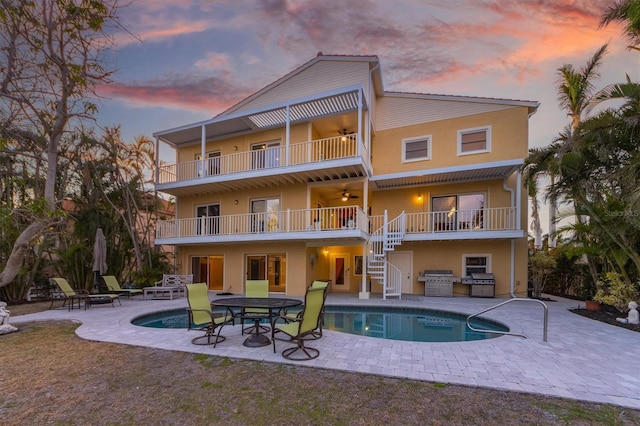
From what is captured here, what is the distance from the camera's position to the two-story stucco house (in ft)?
40.0

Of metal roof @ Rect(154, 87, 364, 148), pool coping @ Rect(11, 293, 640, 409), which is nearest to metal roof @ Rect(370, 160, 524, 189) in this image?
metal roof @ Rect(154, 87, 364, 148)

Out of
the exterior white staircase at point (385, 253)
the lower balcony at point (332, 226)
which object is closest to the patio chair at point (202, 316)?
the lower balcony at point (332, 226)

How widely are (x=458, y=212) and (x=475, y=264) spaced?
94.9 inches

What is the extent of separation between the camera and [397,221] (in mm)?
13227

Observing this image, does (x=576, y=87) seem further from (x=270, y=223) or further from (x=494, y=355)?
(x=270, y=223)

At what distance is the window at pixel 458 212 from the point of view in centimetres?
1249

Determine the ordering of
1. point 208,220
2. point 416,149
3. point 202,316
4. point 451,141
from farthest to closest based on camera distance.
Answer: point 208,220 < point 416,149 < point 451,141 < point 202,316

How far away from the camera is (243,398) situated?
11.6 ft

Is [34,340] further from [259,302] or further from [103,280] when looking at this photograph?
[103,280]

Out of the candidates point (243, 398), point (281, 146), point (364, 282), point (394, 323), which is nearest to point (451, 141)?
point (364, 282)

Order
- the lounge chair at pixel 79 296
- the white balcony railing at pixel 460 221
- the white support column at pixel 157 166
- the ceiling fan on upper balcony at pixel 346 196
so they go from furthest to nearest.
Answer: the white support column at pixel 157 166
the ceiling fan on upper balcony at pixel 346 196
the white balcony railing at pixel 460 221
the lounge chair at pixel 79 296

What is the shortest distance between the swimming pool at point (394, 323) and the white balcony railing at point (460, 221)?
4.22 m

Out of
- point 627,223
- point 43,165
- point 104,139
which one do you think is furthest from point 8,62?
point 627,223

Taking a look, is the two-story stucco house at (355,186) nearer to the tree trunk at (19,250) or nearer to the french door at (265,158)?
the french door at (265,158)
